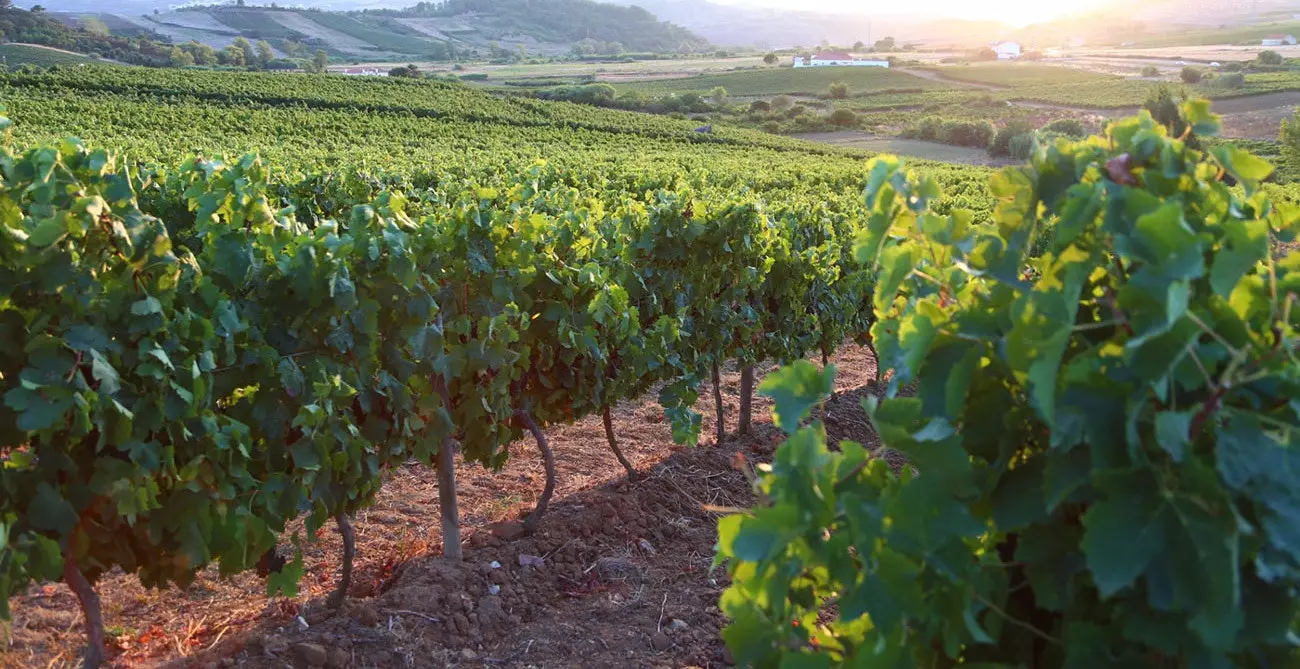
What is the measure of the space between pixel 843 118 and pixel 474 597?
220ft

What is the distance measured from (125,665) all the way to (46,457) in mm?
1062

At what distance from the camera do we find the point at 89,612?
3.42m

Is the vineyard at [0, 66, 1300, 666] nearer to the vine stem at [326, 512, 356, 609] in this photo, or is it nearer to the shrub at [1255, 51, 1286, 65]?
the vine stem at [326, 512, 356, 609]

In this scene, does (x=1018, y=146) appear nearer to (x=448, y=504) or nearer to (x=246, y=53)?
(x=448, y=504)

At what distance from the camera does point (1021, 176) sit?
1.73 meters

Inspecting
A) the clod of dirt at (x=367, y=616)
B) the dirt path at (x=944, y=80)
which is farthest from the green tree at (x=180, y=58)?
the clod of dirt at (x=367, y=616)

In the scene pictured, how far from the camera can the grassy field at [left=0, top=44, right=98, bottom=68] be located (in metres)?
66.9

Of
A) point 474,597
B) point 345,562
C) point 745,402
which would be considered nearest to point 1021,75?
point 745,402

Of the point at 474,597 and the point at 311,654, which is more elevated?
the point at 311,654

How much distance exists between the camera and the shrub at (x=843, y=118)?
6712 centimetres

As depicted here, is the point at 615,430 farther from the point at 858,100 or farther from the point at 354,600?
the point at 858,100

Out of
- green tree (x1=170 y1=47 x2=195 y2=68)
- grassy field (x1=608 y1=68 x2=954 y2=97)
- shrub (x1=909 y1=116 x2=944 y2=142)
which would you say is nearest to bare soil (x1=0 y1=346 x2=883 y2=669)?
shrub (x1=909 y1=116 x2=944 y2=142)

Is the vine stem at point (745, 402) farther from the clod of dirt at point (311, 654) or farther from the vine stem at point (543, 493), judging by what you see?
the clod of dirt at point (311, 654)

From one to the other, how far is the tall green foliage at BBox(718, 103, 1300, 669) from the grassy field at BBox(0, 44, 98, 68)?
78961 millimetres
